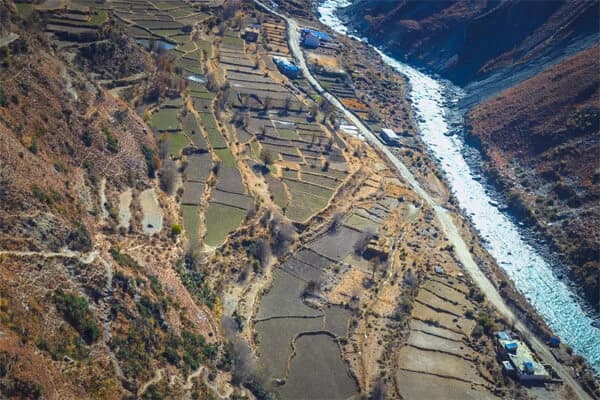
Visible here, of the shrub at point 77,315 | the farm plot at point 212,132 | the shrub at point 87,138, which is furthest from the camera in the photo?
the farm plot at point 212,132

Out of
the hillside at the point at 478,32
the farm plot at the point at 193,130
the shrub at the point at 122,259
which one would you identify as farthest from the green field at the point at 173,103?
the hillside at the point at 478,32

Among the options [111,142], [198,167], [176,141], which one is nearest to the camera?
[111,142]

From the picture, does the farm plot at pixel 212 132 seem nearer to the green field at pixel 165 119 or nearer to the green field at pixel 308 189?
the green field at pixel 165 119

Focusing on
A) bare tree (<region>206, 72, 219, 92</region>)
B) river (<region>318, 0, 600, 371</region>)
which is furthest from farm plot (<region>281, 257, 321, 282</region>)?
bare tree (<region>206, 72, 219, 92</region>)

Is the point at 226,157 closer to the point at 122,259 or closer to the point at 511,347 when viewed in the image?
the point at 122,259

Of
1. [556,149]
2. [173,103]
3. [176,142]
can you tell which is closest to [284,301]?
[176,142]

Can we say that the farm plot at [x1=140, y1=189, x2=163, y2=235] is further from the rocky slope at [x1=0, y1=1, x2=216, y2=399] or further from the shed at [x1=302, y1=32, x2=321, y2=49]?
the shed at [x1=302, y1=32, x2=321, y2=49]
